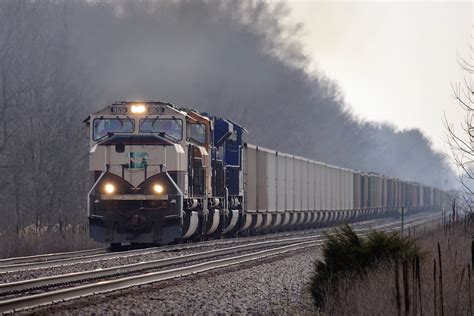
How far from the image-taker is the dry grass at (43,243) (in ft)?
69.7

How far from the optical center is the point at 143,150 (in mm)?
21766

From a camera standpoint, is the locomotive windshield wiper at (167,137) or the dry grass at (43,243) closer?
the dry grass at (43,243)

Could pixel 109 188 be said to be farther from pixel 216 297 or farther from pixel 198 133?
pixel 216 297

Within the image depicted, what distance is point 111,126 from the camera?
73.1ft

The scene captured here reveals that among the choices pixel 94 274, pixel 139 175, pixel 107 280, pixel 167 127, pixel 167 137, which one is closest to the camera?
pixel 107 280

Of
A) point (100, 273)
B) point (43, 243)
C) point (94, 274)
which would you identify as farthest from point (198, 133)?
point (94, 274)

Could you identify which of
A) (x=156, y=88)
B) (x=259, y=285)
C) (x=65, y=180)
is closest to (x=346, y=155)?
(x=156, y=88)

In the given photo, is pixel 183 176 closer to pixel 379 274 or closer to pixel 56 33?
pixel 379 274

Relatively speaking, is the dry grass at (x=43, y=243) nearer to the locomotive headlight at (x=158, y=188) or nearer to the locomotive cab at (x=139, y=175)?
the locomotive cab at (x=139, y=175)

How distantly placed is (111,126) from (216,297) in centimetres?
1074

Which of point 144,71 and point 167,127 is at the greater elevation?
point 144,71

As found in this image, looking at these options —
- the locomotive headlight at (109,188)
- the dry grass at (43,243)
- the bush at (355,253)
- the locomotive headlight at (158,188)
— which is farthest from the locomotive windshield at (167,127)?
the bush at (355,253)

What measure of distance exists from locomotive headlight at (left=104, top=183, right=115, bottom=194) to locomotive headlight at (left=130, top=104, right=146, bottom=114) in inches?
74.7

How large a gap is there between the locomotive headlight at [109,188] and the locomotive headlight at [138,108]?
1.90 meters
